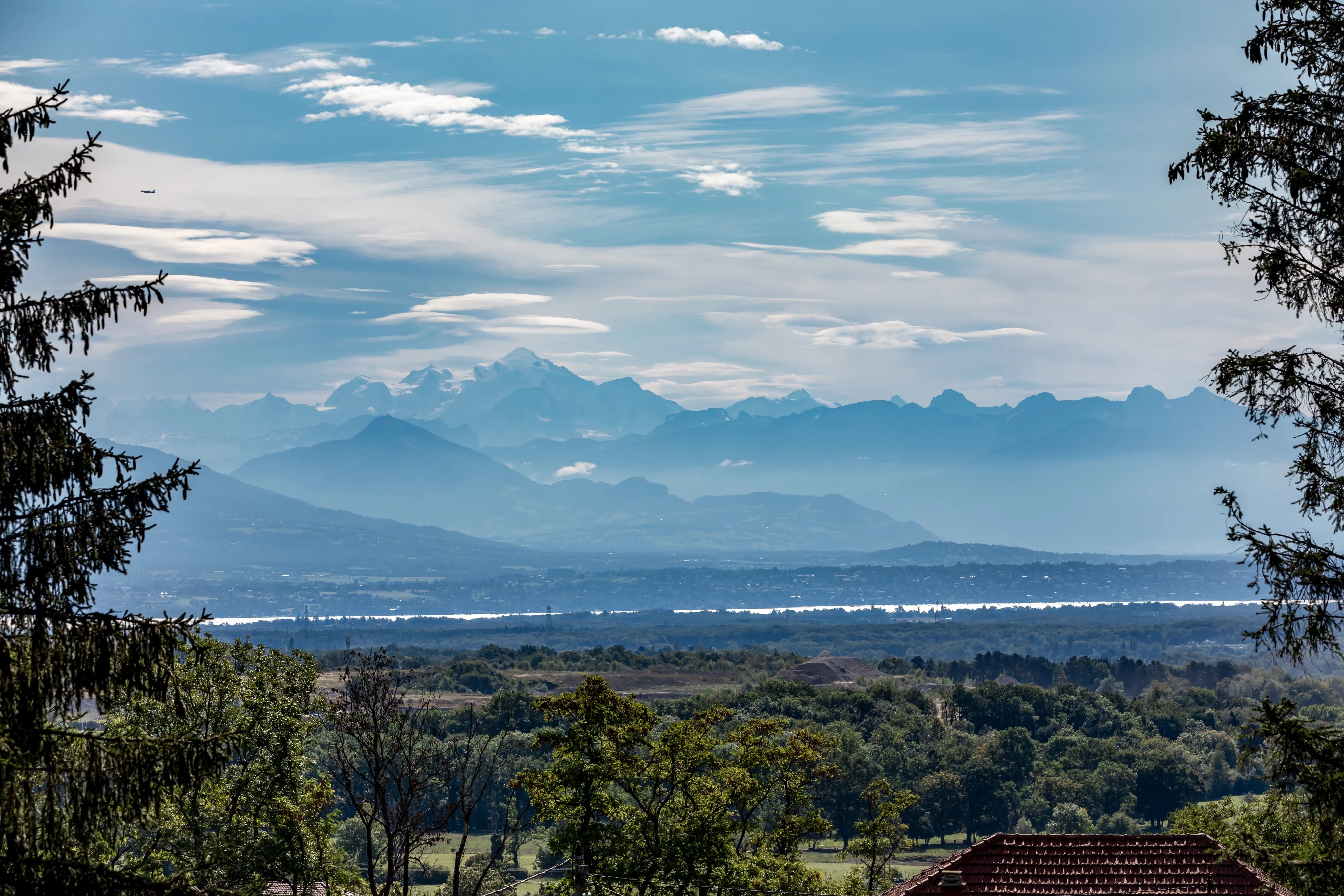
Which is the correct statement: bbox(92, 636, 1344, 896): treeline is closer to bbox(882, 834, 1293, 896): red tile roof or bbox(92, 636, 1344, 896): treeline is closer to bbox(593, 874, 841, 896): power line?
bbox(593, 874, 841, 896): power line

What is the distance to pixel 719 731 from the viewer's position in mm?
89375

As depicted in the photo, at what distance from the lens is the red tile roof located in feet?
78.3

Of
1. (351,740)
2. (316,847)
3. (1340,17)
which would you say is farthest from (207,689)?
(351,740)

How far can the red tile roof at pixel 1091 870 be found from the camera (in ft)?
78.3

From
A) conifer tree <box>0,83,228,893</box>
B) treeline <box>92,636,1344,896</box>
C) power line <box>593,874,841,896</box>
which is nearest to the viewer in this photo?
conifer tree <box>0,83,228,893</box>

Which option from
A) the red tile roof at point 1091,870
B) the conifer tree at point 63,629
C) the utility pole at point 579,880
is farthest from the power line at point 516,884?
the conifer tree at point 63,629

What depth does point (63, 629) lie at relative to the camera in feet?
35.7

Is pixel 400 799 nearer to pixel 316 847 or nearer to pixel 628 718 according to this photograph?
pixel 316 847

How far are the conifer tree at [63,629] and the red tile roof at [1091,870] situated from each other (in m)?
17.2

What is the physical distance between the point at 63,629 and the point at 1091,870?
20.5m

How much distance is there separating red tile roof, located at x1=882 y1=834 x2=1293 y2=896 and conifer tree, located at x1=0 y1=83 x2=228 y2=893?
17182mm

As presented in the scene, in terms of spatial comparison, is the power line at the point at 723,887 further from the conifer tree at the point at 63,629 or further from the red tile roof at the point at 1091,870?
the conifer tree at the point at 63,629

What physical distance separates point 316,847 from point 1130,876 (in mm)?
20149

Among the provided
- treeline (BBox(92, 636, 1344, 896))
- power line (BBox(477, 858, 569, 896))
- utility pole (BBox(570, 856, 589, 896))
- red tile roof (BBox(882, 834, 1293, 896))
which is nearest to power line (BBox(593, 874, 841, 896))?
treeline (BBox(92, 636, 1344, 896))
